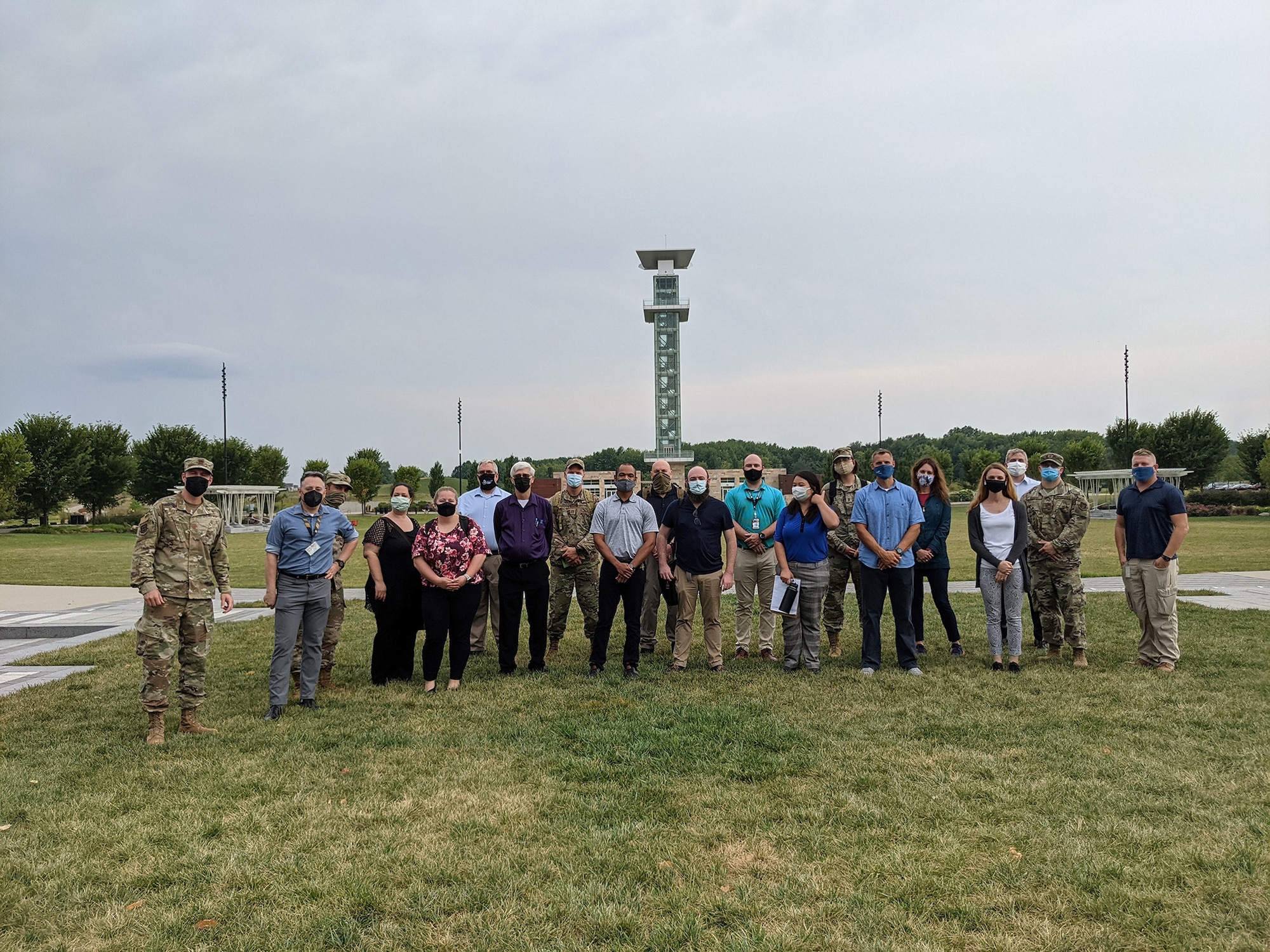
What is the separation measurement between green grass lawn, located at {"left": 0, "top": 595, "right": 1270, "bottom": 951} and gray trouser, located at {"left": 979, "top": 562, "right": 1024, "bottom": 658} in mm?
588

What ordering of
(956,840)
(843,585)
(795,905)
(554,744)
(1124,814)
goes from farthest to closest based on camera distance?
(843,585), (554,744), (1124,814), (956,840), (795,905)

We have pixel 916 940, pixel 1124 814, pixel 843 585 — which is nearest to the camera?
pixel 916 940

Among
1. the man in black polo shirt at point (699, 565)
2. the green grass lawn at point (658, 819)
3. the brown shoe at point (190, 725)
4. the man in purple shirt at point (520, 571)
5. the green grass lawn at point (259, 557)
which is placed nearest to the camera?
the green grass lawn at point (658, 819)

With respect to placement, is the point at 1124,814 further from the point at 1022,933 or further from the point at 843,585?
the point at 843,585

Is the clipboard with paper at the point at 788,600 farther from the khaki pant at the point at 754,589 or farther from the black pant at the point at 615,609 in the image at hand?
the black pant at the point at 615,609

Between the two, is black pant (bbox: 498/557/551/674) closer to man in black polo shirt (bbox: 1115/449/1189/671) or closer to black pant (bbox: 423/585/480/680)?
black pant (bbox: 423/585/480/680)

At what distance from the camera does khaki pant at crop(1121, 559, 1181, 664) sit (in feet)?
24.4

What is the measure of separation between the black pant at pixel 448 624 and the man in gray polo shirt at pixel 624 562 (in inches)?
47.4

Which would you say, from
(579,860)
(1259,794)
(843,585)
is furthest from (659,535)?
(1259,794)

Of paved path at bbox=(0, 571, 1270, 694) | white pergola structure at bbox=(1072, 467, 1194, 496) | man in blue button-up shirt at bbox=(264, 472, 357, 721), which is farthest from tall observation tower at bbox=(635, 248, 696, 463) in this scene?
man in blue button-up shirt at bbox=(264, 472, 357, 721)

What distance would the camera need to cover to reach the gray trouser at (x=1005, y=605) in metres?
7.51

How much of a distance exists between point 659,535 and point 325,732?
3.52 metres

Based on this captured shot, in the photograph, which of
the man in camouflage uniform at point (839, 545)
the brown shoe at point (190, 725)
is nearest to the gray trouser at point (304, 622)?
the brown shoe at point (190, 725)

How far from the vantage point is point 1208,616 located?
1021 centimetres
